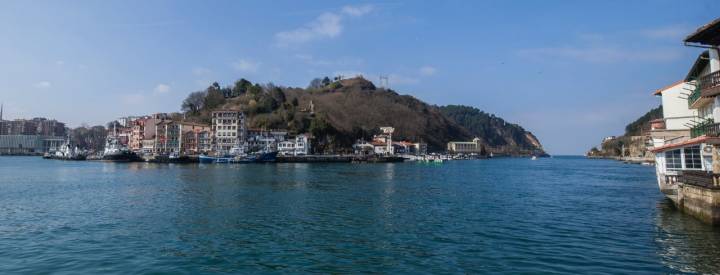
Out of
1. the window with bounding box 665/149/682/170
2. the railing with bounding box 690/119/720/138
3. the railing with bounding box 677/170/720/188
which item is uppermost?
the railing with bounding box 690/119/720/138

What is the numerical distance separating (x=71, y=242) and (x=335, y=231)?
10.3 m

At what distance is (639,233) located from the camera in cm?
1820

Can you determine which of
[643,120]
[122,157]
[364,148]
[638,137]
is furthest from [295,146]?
[643,120]

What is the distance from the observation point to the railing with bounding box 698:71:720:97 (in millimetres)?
18672

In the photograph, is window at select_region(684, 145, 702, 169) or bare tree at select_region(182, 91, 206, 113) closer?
window at select_region(684, 145, 702, 169)

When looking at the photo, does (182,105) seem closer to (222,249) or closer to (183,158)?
(183,158)

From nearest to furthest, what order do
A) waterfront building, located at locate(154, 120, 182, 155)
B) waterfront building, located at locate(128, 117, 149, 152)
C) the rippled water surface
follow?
the rippled water surface → waterfront building, located at locate(154, 120, 182, 155) → waterfront building, located at locate(128, 117, 149, 152)

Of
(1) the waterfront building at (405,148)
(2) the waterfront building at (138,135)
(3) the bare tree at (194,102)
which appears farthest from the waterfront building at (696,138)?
(3) the bare tree at (194,102)

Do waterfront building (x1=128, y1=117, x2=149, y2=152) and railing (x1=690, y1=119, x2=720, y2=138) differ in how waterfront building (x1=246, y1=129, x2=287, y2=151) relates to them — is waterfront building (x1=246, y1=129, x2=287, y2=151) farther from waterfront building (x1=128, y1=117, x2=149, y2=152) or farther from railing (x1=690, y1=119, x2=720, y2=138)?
railing (x1=690, y1=119, x2=720, y2=138)

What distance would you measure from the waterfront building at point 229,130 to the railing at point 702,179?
120 m

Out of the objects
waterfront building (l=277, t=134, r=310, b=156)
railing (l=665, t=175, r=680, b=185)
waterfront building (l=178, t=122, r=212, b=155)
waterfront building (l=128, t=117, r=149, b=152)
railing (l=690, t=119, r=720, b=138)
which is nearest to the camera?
railing (l=690, t=119, r=720, b=138)

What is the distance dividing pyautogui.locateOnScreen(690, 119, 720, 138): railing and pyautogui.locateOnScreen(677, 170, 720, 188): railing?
192cm

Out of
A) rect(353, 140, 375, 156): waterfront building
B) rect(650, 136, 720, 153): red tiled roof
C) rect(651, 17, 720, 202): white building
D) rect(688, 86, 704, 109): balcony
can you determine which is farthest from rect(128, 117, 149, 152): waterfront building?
rect(688, 86, 704, 109): balcony

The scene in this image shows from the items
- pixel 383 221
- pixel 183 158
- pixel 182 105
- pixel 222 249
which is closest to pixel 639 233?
pixel 383 221
